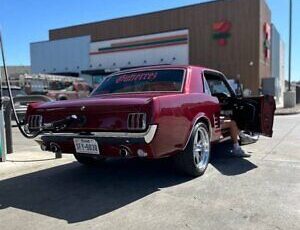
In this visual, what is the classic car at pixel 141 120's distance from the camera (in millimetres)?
5000

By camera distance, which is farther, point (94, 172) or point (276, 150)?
point (276, 150)

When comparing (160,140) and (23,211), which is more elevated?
(160,140)

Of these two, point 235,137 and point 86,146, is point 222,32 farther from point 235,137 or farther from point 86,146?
point 86,146

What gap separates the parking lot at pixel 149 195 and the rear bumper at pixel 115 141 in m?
0.53

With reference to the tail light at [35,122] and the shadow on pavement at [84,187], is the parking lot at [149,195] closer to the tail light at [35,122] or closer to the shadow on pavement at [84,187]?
the shadow on pavement at [84,187]

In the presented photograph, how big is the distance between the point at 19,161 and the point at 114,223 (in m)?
3.91

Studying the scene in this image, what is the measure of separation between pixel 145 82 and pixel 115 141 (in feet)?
5.45

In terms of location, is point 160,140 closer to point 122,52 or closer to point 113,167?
point 113,167

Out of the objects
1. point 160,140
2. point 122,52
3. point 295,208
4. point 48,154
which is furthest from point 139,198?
point 122,52

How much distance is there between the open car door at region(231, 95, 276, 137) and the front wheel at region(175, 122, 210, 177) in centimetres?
169

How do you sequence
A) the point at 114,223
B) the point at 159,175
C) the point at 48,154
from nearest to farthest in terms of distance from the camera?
the point at 114,223 < the point at 159,175 < the point at 48,154

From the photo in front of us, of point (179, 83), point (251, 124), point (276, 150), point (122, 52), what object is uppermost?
point (122, 52)

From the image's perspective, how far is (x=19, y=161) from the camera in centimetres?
755

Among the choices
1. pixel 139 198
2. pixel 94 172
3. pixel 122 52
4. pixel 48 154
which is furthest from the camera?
pixel 122 52
